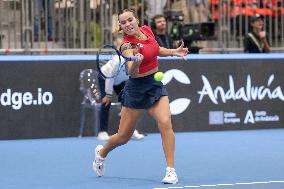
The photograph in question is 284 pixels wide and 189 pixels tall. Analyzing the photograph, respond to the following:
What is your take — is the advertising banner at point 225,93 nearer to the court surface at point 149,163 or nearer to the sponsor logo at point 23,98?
the court surface at point 149,163

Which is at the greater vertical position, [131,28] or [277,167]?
[131,28]

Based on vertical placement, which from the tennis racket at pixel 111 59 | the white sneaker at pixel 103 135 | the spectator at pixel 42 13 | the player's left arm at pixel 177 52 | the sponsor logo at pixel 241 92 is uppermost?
the spectator at pixel 42 13

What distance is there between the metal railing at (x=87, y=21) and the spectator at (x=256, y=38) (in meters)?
0.75

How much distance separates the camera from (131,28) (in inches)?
344

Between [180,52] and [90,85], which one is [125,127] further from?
[90,85]

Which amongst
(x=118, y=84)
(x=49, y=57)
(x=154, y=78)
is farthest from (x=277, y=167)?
(x=49, y=57)

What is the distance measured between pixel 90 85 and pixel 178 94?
5.28ft

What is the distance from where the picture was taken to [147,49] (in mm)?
8844

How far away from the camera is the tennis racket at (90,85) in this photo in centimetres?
1425

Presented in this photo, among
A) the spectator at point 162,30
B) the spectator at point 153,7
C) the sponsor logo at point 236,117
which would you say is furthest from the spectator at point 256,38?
the spectator at point 162,30

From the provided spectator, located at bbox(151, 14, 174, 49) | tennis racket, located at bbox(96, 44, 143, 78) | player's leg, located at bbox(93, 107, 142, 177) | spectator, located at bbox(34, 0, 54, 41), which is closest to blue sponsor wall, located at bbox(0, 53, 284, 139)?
spectator, located at bbox(151, 14, 174, 49)

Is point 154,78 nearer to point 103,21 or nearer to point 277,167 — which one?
point 277,167

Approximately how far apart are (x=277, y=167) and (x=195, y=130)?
15.8 ft

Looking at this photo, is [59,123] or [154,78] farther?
[59,123]
